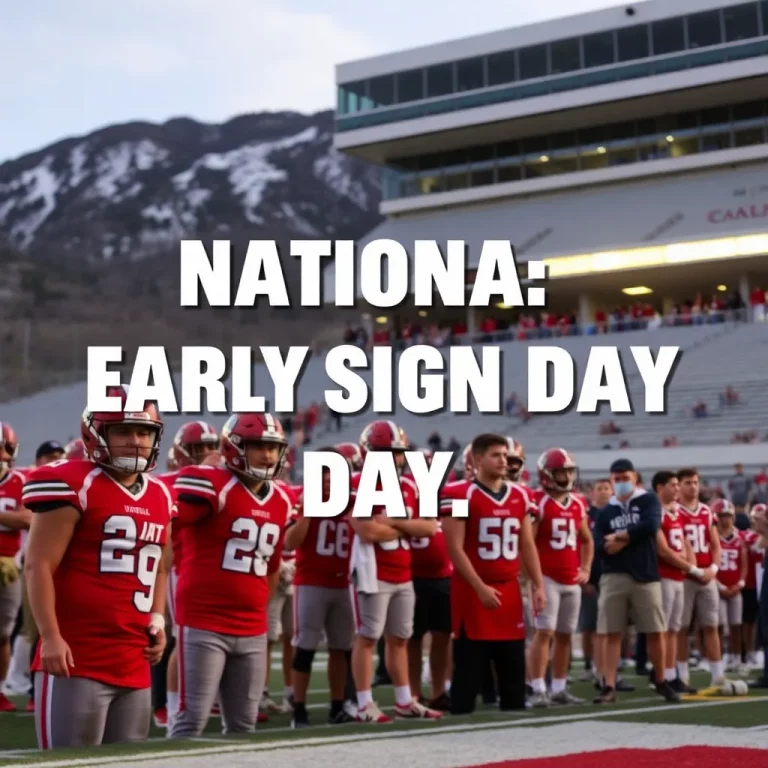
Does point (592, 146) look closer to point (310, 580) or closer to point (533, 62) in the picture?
point (533, 62)

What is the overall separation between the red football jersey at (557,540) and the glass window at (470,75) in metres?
35.9

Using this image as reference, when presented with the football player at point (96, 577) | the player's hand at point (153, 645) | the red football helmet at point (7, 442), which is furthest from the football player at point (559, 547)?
the football player at point (96, 577)

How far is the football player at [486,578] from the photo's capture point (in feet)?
26.5

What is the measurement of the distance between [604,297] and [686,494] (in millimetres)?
33080

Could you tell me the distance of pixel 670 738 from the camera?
574cm

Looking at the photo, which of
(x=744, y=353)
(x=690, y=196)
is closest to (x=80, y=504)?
(x=744, y=353)

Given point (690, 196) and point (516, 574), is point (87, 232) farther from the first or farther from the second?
point (516, 574)

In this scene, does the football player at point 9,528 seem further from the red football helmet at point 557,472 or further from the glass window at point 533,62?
the glass window at point 533,62

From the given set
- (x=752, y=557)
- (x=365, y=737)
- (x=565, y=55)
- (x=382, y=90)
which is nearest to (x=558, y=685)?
(x=365, y=737)

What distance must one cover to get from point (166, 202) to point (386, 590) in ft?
575

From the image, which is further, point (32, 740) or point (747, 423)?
point (747, 423)

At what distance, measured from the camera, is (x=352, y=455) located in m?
9.15

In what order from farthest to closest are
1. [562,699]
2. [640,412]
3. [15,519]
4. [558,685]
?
1. [640,412]
2. [558,685]
3. [562,699]
4. [15,519]

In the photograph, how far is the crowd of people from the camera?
480 cm
